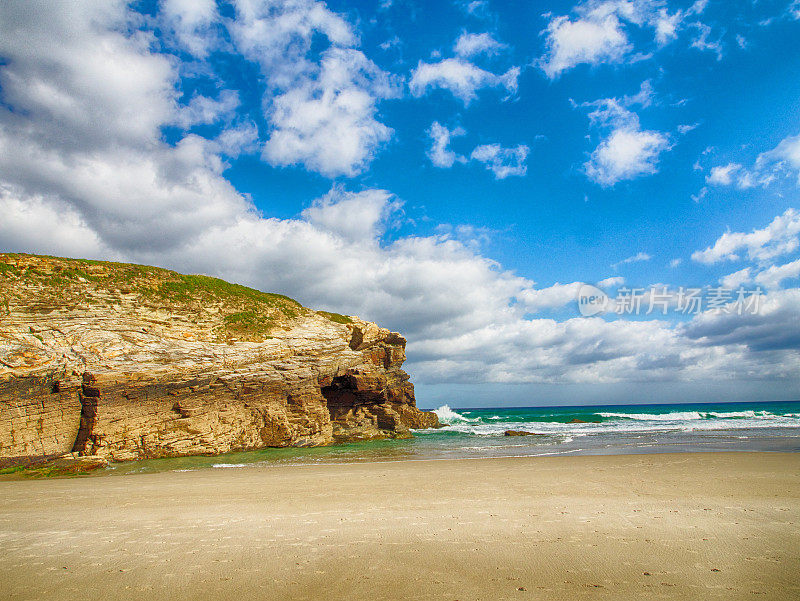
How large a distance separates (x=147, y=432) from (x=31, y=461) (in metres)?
4.76

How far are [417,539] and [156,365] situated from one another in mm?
21347

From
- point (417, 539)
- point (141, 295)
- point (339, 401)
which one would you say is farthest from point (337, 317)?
point (417, 539)

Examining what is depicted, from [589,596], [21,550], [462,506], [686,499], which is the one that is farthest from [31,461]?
[686,499]

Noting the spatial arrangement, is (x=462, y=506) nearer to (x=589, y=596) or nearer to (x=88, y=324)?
(x=589, y=596)

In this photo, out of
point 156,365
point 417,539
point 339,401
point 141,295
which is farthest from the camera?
point 339,401

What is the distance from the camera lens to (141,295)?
2589 centimetres

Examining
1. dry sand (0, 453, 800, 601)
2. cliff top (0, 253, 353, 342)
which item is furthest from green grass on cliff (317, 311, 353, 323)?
dry sand (0, 453, 800, 601)

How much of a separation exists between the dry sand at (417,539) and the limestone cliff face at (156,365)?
29.5ft

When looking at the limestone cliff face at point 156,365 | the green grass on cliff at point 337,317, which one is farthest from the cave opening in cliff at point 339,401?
the green grass on cliff at point 337,317

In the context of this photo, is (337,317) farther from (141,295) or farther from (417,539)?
(417,539)

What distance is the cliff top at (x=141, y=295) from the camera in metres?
22.7

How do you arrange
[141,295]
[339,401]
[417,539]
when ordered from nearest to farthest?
[417,539] < [141,295] < [339,401]

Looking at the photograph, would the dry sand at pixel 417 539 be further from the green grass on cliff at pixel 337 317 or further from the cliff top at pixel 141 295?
the green grass on cliff at pixel 337 317

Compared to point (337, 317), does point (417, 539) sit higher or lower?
lower
